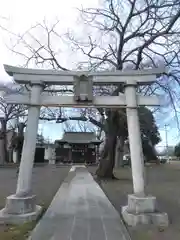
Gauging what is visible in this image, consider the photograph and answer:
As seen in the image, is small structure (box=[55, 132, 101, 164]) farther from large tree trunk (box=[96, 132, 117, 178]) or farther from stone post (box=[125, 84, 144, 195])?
stone post (box=[125, 84, 144, 195])

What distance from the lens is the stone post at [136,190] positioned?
6.96 m

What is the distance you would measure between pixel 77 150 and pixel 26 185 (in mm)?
37872

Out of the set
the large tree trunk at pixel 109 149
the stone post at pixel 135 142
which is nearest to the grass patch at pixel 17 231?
the stone post at pixel 135 142

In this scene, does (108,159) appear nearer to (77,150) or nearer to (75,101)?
(75,101)

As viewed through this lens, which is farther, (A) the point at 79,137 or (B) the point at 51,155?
(A) the point at 79,137

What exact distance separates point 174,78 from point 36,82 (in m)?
7.98

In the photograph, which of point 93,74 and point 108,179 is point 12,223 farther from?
point 108,179

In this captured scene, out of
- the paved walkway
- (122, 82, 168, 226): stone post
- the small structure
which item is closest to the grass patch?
the paved walkway

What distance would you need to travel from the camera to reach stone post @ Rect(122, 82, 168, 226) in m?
6.96

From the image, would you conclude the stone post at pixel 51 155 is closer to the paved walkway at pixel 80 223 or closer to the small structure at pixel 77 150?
the small structure at pixel 77 150

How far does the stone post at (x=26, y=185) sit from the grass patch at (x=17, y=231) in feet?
0.95

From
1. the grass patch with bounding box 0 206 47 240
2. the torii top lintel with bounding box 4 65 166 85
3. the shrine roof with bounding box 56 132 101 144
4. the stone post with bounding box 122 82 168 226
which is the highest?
the shrine roof with bounding box 56 132 101 144

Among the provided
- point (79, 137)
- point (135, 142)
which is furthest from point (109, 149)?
point (79, 137)

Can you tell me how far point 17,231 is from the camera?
6309 mm
